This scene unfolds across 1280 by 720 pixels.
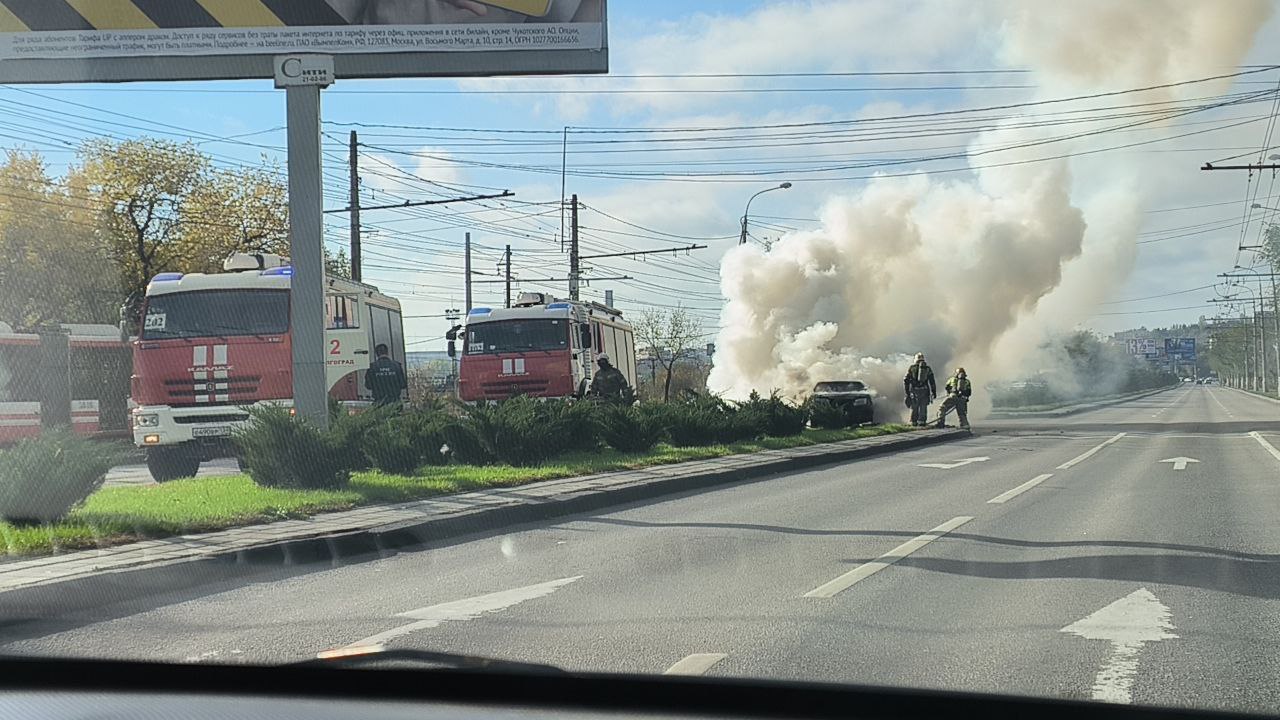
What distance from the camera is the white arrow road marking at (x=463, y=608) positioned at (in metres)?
6.24

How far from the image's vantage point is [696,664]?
17.2ft

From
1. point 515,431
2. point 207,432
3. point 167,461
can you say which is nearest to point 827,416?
point 515,431

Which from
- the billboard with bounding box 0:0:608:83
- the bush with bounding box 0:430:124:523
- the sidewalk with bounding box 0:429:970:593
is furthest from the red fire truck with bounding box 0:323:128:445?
the bush with bounding box 0:430:124:523

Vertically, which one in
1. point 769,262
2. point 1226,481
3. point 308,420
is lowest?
point 1226,481

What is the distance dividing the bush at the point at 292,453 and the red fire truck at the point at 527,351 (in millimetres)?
12348

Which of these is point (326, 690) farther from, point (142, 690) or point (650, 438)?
point (650, 438)

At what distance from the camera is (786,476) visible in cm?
1730

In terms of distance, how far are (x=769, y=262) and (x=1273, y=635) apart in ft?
136

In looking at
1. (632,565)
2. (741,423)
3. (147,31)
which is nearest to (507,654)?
(632,565)

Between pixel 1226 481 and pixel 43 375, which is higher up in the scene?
pixel 43 375

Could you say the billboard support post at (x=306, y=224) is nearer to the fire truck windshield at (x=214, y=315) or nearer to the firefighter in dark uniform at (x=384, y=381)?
the fire truck windshield at (x=214, y=315)

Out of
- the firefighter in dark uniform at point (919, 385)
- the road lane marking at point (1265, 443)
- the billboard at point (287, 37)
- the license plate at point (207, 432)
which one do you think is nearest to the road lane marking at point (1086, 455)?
the road lane marking at point (1265, 443)

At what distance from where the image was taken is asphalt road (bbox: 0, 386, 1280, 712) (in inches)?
208

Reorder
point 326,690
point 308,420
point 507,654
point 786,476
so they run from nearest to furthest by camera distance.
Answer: point 326,690 → point 507,654 → point 308,420 → point 786,476
